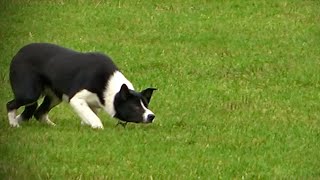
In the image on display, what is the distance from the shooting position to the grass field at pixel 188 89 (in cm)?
975

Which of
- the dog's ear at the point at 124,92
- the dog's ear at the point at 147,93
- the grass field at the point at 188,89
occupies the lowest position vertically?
the grass field at the point at 188,89

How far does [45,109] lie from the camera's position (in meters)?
11.9

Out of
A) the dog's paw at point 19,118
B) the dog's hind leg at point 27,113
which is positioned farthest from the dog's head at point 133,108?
the dog's paw at point 19,118

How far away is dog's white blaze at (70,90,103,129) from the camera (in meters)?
11.4

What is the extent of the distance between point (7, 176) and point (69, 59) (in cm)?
318

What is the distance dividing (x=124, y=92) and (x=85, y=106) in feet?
1.60

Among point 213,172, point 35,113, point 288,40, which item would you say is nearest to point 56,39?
point 288,40

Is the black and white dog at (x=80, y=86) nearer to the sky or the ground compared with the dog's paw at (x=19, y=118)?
nearer to the sky

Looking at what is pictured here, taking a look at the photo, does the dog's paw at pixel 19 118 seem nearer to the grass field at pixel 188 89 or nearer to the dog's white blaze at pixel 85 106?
the grass field at pixel 188 89

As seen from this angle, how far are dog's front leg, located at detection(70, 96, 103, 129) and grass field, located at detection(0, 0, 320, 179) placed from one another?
11 centimetres

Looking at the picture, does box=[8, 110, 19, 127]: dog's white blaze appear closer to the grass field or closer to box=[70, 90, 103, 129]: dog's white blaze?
the grass field

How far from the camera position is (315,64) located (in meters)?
17.5

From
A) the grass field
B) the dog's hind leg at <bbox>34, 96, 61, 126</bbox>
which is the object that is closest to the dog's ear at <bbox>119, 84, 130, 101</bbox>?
the grass field

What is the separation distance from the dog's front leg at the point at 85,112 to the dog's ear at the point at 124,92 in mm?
408
